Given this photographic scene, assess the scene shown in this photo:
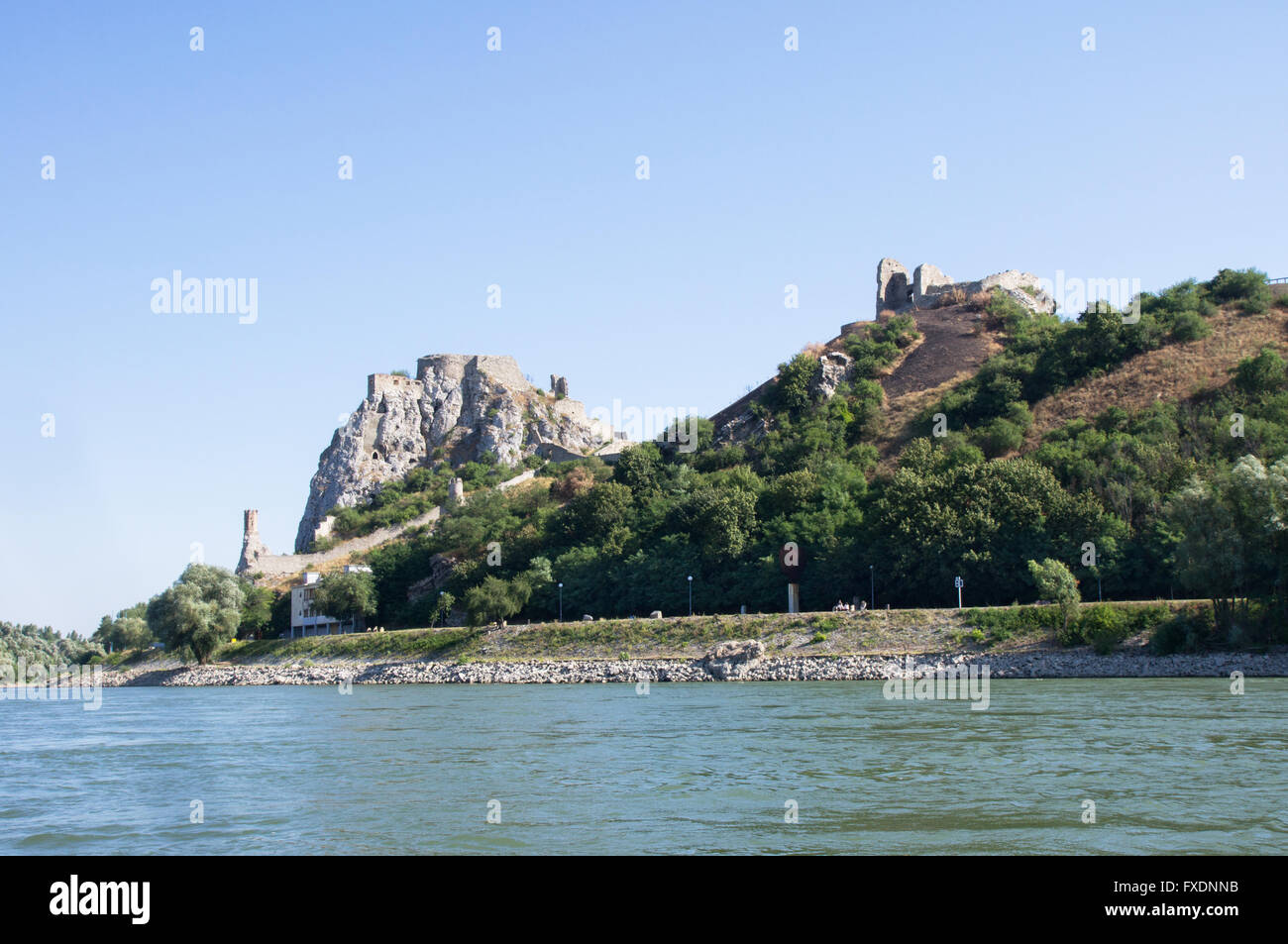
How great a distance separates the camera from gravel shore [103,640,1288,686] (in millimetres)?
43156

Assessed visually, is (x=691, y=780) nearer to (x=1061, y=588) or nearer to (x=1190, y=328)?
(x=1061, y=588)

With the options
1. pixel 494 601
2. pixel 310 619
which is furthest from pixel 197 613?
pixel 494 601

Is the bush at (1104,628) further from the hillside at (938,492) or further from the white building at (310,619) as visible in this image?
the white building at (310,619)

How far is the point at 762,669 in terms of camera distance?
5134cm

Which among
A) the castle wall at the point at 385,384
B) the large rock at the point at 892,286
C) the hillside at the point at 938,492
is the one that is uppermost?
the large rock at the point at 892,286

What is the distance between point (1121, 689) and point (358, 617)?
220ft

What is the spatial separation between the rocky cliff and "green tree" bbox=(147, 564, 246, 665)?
44.9 metres

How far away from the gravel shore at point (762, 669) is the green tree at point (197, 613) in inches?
286

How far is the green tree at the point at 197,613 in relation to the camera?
78250 millimetres

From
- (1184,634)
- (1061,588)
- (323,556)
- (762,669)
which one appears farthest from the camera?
(323,556)

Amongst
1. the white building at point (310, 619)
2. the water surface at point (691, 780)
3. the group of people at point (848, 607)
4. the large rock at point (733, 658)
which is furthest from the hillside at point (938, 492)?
the water surface at point (691, 780)

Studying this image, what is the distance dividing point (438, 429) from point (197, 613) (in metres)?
62.7
